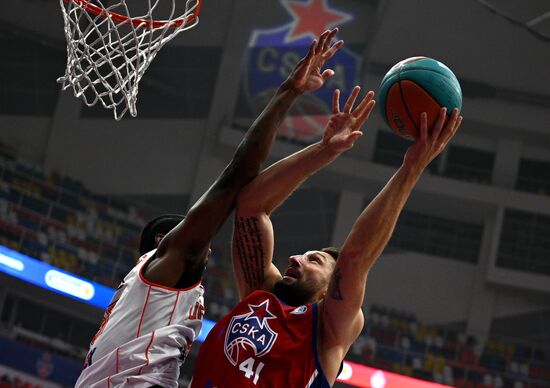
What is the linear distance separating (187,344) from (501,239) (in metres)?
14.5

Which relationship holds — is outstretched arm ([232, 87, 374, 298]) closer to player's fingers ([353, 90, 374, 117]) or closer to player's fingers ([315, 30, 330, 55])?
player's fingers ([353, 90, 374, 117])

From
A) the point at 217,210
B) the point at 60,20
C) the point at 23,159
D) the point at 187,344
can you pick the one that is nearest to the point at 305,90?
the point at 217,210

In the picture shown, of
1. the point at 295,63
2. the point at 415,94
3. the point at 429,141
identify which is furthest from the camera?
the point at 295,63

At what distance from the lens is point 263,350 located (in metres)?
2.67

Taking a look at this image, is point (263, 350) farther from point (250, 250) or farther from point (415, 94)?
point (415, 94)

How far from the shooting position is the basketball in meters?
2.60

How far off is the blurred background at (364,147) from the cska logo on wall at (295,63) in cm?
3

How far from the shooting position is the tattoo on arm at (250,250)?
2.87 metres

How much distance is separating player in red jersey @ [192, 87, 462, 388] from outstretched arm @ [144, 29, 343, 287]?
5cm

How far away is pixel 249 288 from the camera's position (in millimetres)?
3053

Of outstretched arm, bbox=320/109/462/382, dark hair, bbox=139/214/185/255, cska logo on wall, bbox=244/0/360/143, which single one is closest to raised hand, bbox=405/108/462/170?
outstretched arm, bbox=320/109/462/382

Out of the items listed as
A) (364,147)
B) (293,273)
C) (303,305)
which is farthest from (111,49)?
(364,147)

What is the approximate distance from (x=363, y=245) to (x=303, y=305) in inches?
18.4

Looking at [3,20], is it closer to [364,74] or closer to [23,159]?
[23,159]
